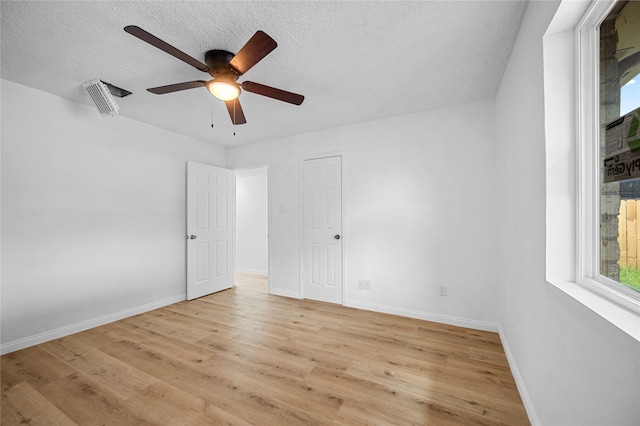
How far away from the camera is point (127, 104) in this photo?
2949 millimetres

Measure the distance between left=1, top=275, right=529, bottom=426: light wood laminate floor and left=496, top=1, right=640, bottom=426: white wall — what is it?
0.41 meters

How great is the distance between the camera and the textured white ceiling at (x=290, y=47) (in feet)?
5.30

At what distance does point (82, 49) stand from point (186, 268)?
291 cm

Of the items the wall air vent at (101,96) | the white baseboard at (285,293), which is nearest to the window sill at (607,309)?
the white baseboard at (285,293)

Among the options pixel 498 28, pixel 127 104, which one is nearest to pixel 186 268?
pixel 127 104

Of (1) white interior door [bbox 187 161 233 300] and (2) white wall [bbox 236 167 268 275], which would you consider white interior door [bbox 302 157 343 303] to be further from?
(2) white wall [bbox 236 167 268 275]

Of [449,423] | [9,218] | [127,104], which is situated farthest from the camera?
[127,104]

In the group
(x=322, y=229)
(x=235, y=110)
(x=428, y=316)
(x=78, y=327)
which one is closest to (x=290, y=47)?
(x=235, y=110)

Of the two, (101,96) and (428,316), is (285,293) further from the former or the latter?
(101,96)

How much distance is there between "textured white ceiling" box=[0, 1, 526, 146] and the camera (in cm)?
162

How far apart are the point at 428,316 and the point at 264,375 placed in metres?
2.02

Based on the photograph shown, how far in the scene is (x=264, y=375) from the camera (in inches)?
79.9

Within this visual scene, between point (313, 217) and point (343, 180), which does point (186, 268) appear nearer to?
point (313, 217)

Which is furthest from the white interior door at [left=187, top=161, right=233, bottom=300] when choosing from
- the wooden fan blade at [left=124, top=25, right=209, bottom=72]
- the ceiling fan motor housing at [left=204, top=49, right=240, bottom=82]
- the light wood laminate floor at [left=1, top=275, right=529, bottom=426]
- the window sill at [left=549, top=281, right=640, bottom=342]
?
the window sill at [left=549, top=281, right=640, bottom=342]
